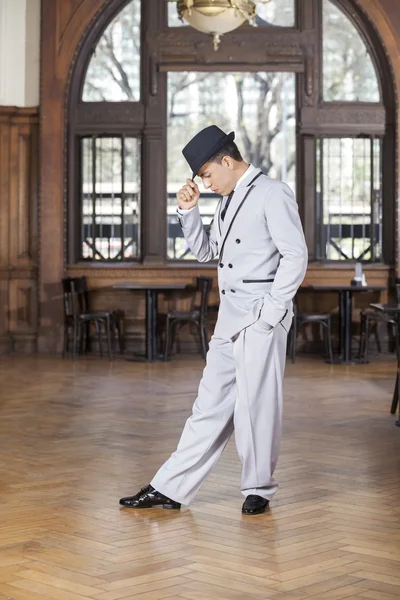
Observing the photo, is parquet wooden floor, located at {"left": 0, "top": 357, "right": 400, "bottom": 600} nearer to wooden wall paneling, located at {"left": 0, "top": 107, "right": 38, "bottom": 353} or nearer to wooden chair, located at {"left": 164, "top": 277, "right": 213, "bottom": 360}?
wooden chair, located at {"left": 164, "top": 277, "right": 213, "bottom": 360}

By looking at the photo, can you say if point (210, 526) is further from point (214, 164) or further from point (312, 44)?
point (312, 44)

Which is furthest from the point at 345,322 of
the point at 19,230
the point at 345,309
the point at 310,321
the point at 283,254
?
the point at 283,254

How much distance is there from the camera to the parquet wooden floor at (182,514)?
10.3 feet

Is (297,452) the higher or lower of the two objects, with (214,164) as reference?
lower

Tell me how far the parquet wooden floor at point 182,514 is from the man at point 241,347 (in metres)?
0.18

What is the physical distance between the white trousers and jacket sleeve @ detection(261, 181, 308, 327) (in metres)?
0.14

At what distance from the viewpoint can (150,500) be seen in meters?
4.05

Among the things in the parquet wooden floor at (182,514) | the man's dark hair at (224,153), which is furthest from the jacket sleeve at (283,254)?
the parquet wooden floor at (182,514)

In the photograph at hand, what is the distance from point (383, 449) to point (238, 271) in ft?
6.39

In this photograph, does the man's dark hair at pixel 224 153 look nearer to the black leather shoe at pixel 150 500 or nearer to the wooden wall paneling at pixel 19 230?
the black leather shoe at pixel 150 500

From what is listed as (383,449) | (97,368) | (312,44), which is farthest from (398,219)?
(383,449)

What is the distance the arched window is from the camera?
37.2 ft

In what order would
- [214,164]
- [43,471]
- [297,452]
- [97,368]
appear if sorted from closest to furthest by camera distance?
[214,164] → [43,471] → [297,452] → [97,368]

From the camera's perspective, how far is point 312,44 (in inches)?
447
